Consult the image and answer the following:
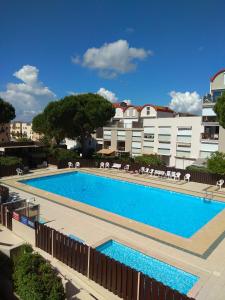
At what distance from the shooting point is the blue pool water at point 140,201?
16.4 m

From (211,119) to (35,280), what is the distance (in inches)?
1270

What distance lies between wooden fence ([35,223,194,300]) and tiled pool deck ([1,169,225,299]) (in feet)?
6.55

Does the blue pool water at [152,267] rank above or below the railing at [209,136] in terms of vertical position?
below

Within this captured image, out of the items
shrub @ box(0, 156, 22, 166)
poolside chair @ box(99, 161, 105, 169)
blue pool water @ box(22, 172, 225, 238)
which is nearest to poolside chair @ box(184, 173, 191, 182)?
blue pool water @ box(22, 172, 225, 238)

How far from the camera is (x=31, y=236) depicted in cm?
1140

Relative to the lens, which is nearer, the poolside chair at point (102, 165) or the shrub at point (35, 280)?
the shrub at point (35, 280)

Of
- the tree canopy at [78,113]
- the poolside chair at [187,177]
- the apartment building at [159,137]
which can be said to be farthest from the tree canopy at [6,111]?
the poolside chair at [187,177]

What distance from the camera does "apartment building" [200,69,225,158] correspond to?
108ft

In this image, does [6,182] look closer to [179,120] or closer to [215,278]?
[215,278]

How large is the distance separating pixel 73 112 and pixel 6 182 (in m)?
15.4

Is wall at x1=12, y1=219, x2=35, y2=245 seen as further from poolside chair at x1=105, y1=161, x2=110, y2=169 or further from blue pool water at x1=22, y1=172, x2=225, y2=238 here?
poolside chair at x1=105, y1=161, x2=110, y2=169

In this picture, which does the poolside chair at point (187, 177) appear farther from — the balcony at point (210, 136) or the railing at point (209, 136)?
the railing at point (209, 136)

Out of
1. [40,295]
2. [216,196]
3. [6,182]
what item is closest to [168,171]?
[216,196]

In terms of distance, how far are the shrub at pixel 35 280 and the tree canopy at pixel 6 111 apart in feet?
105
